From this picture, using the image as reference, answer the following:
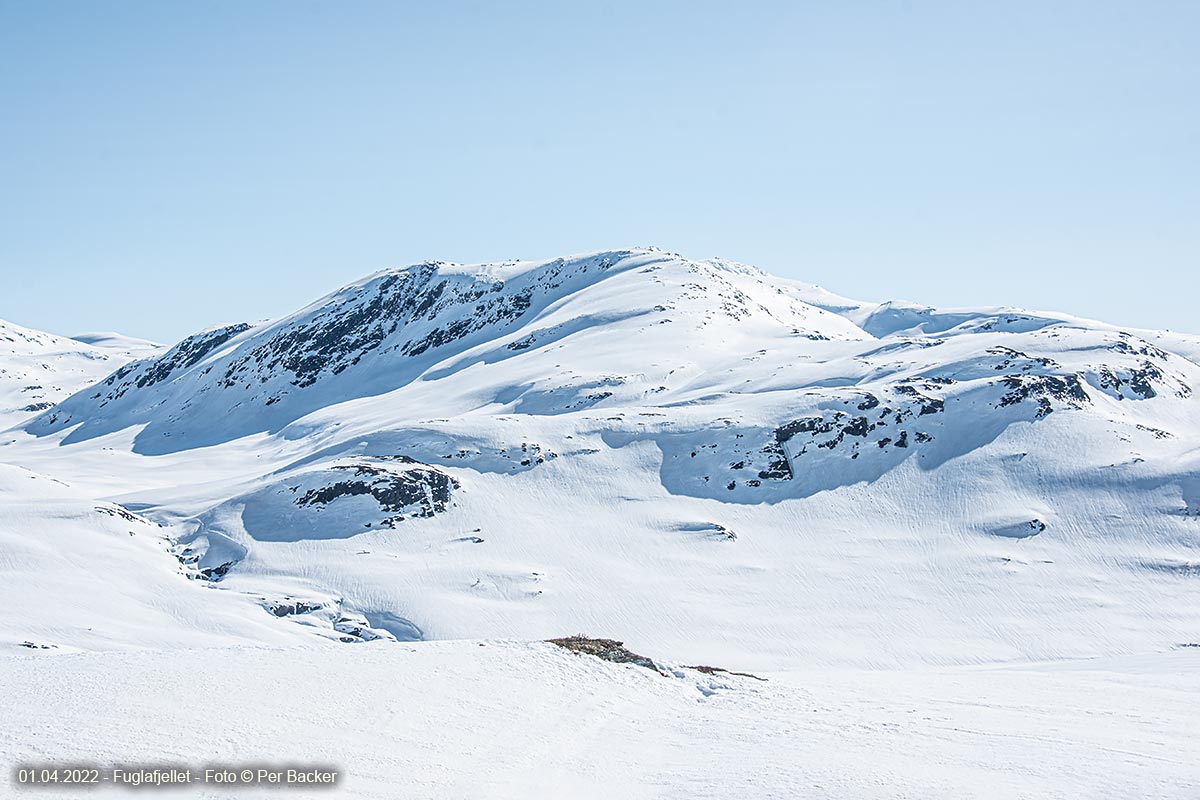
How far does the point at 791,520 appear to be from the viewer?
7656 cm

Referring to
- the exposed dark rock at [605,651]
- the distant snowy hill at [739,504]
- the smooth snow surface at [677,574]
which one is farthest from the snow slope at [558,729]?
the distant snowy hill at [739,504]

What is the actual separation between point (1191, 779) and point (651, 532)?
56.2 meters

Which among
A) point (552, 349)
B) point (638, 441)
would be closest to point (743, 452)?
point (638, 441)

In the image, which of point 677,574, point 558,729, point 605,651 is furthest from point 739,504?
point 558,729

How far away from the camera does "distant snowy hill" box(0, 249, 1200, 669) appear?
58.4 m

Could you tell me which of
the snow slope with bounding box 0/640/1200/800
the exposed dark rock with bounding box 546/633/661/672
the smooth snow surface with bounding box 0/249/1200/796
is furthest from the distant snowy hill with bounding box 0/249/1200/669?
the snow slope with bounding box 0/640/1200/800

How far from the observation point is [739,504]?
7956cm

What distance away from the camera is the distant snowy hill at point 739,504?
58.4m

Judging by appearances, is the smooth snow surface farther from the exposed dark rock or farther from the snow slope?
the exposed dark rock

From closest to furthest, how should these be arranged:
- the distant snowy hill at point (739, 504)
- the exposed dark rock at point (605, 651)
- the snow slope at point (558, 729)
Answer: the snow slope at point (558, 729)
the exposed dark rock at point (605, 651)
the distant snowy hill at point (739, 504)

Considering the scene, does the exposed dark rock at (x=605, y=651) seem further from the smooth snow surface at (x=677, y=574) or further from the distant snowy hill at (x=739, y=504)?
the distant snowy hill at (x=739, y=504)

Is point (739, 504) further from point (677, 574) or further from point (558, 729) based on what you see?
point (558, 729)

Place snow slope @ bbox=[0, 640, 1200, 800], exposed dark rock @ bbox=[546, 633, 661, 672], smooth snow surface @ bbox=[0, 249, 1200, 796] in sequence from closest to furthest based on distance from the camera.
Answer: snow slope @ bbox=[0, 640, 1200, 800]
smooth snow surface @ bbox=[0, 249, 1200, 796]
exposed dark rock @ bbox=[546, 633, 661, 672]

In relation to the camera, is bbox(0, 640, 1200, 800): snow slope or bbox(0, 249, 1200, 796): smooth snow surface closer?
bbox(0, 640, 1200, 800): snow slope
